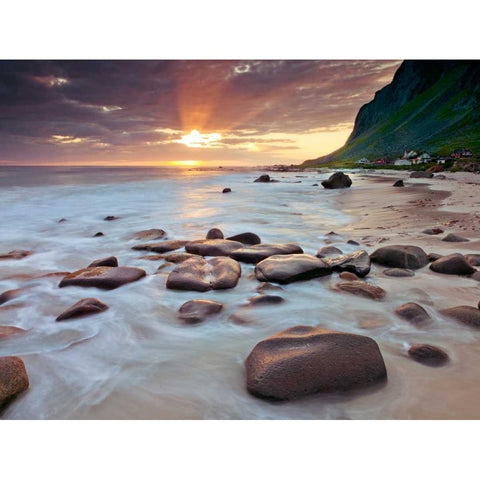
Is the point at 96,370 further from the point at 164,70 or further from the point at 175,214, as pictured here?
the point at 175,214

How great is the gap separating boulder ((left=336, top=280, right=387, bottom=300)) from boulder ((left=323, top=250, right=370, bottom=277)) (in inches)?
9.4

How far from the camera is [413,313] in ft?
7.40

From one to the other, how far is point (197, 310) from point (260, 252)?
134 cm

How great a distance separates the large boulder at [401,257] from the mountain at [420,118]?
3344 cm

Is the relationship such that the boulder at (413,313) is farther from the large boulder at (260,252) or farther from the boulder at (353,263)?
the large boulder at (260,252)

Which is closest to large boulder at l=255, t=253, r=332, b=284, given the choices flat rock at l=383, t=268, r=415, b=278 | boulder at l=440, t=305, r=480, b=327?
flat rock at l=383, t=268, r=415, b=278

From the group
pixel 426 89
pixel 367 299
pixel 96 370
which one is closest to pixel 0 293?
pixel 96 370

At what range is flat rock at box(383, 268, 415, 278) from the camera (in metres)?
3.02

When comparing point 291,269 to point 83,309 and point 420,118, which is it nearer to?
point 83,309

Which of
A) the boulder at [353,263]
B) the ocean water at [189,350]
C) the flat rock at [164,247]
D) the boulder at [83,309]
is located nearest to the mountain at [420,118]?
the flat rock at [164,247]

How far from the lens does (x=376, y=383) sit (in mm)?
1612

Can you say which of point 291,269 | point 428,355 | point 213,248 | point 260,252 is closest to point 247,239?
point 213,248

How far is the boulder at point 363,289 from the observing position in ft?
8.59

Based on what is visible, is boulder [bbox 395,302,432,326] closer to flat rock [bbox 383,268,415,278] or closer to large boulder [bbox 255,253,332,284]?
flat rock [bbox 383,268,415,278]
